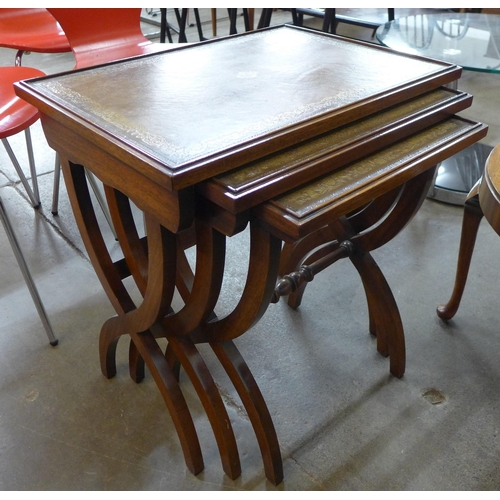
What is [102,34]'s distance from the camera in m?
2.03

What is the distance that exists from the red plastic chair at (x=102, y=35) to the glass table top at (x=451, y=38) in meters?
0.99

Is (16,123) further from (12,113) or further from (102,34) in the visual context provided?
(102,34)

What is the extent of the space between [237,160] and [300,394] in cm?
81

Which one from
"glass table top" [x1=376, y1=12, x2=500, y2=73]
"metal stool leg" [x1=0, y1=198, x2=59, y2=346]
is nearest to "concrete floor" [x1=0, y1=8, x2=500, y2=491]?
"metal stool leg" [x1=0, y1=198, x2=59, y2=346]

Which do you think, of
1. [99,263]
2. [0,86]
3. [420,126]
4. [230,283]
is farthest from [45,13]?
[420,126]

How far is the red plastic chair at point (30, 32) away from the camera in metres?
2.03

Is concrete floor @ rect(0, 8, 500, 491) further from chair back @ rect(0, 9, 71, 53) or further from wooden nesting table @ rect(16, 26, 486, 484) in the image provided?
chair back @ rect(0, 9, 71, 53)

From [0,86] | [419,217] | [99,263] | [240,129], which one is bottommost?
[419,217]

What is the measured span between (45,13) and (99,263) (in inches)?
64.1

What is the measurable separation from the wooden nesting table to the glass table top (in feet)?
3.05

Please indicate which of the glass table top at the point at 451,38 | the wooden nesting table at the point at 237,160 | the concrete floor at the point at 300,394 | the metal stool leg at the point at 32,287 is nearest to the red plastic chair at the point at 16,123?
the metal stool leg at the point at 32,287

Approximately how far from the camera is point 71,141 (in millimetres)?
982

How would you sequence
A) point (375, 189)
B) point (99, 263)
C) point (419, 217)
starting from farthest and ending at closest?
point (419, 217) < point (99, 263) < point (375, 189)

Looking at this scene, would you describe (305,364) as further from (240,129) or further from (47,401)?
(240,129)
